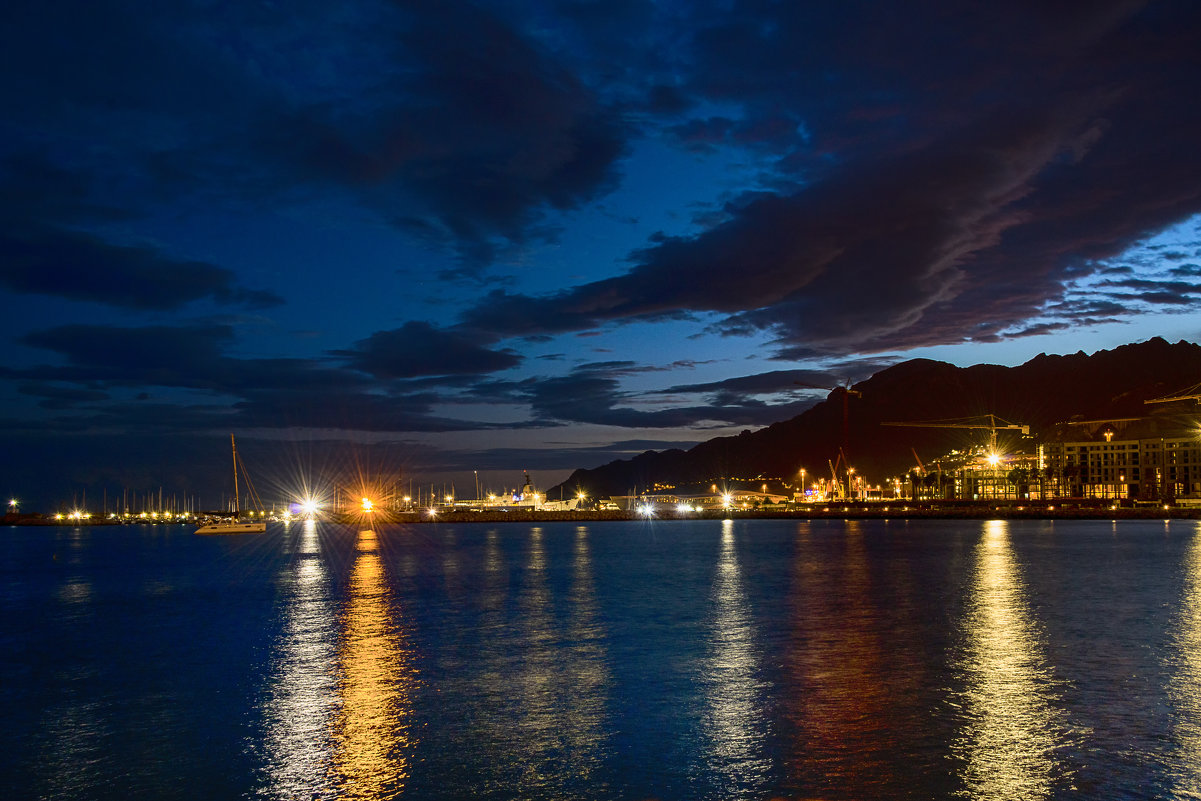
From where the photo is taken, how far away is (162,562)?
3691 inches

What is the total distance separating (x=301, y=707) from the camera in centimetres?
2339

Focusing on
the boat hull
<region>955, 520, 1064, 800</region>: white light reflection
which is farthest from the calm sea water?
the boat hull

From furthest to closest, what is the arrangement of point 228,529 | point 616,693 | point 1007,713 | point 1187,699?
point 228,529 → point 616,693 → point 1187,699 → point 1007,713

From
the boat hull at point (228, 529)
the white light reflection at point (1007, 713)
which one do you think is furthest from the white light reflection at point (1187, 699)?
the boat hull at point (228, 529)

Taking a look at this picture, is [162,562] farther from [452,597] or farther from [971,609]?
[971,609]

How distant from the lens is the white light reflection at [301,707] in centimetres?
1747

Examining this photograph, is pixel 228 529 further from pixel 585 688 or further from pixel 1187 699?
pixel 1187 699

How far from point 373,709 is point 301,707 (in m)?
2.13

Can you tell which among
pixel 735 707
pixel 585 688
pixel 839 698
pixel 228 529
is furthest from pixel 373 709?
pixel 228 529

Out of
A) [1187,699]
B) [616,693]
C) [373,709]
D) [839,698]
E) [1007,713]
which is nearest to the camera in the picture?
[1007,713]

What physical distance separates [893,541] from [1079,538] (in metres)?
22.6

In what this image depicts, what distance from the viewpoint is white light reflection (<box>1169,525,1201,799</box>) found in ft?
54.3

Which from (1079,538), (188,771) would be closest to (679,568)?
(188,771)

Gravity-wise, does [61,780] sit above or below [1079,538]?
above
